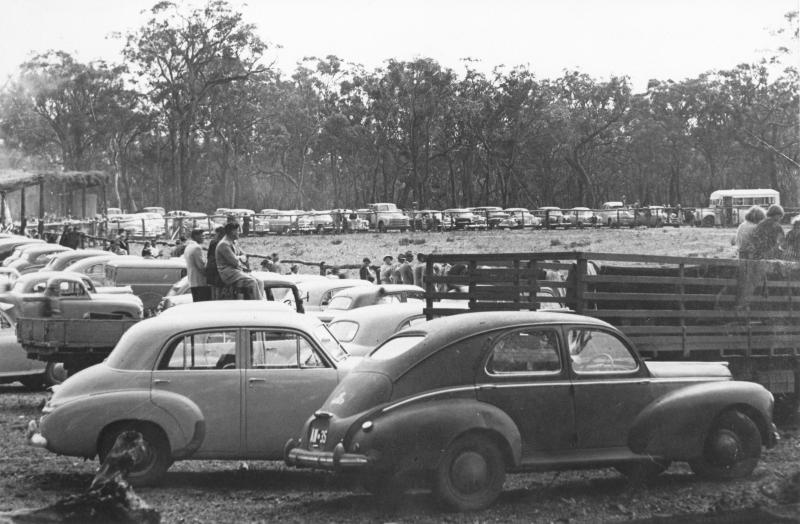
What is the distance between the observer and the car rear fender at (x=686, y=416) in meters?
8.60

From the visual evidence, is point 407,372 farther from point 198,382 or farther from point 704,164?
point 704,164

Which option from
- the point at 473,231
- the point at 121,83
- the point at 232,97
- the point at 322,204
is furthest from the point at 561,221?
the point at 322,204

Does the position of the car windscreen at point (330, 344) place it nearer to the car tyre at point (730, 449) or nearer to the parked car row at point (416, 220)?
the car tyre at point (730, 449)

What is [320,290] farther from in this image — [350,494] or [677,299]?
[350,494]

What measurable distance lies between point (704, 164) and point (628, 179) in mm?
6236

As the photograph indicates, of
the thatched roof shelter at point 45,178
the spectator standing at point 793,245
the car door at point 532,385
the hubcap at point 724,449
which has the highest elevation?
A: the thatched roof shelter at point 45,178

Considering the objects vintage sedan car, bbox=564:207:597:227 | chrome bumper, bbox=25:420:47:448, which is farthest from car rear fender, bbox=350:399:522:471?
vintage sedan car, bbox=564:207:597:227

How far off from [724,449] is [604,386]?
1.25 meters

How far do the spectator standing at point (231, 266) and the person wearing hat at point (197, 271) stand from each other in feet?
1.86

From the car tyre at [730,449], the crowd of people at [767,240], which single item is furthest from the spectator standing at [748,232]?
the car tyre at [730,449]

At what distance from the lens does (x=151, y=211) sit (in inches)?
2719

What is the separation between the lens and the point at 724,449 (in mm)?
8898

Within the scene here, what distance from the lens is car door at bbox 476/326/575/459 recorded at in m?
8.08

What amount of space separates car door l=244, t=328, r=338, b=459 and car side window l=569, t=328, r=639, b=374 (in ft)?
7.12
